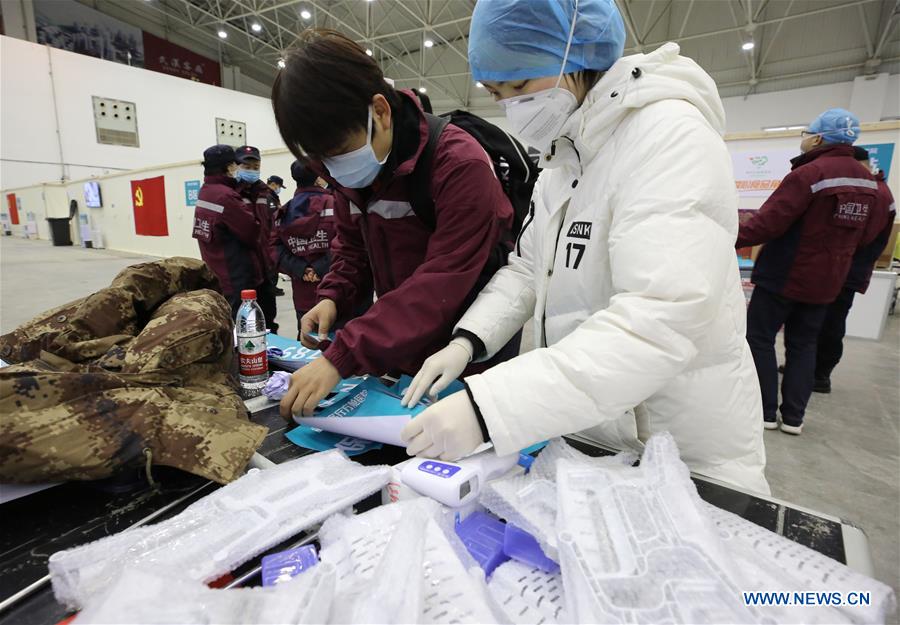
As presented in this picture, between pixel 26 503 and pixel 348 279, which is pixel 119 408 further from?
pixel 348 279

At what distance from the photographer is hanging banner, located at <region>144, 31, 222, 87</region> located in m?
12.9

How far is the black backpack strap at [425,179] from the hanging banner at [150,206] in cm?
850

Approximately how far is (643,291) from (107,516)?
2.44 ft

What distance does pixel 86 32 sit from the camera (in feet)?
37.9

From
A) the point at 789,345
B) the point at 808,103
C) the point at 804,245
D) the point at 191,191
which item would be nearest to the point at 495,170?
the point at 804,245

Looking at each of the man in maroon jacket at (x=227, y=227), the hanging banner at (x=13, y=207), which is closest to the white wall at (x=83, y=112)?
the hanging banner at (x=13, y=207)

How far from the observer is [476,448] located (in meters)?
0.62

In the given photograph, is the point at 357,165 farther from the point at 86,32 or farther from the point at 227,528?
the point at 86,32

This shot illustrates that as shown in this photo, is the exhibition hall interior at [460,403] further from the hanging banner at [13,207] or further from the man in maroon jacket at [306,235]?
the hanging banner at [13,207]

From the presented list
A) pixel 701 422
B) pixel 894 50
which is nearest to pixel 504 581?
pixel 701 422

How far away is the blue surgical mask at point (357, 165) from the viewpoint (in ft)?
3.05

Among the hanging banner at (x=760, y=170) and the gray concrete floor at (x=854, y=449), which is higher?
the hanging banner at (x=760, y=170)

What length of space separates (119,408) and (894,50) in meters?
12.0

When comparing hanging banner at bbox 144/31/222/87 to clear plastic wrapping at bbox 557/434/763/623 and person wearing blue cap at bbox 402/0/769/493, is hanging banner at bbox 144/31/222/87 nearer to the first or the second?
person wearing blue cap at bbox 402/0/769/493
